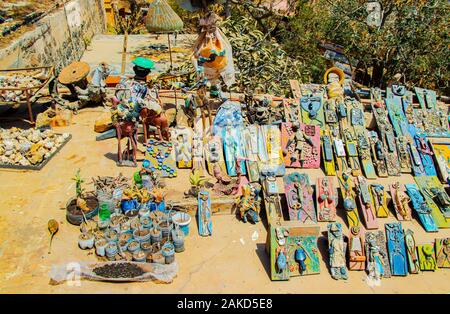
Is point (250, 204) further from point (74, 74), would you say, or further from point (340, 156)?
point (74, 74)

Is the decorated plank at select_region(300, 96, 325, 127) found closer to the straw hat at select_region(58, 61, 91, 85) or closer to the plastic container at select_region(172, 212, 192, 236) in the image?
the plastic container at select_region(172, 212, 192, 236)

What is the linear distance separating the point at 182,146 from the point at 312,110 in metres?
3.17

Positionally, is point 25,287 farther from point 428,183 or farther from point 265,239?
point 428,183

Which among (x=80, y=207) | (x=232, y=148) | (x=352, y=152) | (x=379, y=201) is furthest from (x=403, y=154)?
(x=80, y=207)

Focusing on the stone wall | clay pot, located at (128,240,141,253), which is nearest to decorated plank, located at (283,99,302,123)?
clay pot, located at (128,240,141,253)

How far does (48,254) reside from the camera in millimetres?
6809

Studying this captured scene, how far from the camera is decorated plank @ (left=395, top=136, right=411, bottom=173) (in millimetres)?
9328

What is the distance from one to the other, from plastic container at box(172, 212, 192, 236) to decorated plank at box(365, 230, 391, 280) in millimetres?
2921

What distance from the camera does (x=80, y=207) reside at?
7.55 metres

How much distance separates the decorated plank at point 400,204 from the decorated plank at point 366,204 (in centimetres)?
50

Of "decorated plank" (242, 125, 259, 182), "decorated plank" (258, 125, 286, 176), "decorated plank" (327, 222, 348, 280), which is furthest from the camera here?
"decorated plank" (258, 125, 286, 176)

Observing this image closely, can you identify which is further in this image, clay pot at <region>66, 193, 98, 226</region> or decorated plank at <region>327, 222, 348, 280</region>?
clay pot at <region>66, 193, 98, 226</region>

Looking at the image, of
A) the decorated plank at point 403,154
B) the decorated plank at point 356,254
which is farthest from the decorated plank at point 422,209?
the decorated plank at point 356,254
